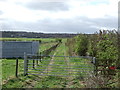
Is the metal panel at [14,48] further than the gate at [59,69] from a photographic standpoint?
Yes

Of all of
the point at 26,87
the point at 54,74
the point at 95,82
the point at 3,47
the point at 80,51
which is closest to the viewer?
the point at 95,82

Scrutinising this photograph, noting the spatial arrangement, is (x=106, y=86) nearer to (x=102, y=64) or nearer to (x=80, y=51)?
(x=102, y=64)

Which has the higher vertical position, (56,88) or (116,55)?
(116,55)

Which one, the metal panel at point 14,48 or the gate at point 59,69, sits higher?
the metal panel at point 14,48

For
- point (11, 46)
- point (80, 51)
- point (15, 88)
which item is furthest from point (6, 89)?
point (11, 46)

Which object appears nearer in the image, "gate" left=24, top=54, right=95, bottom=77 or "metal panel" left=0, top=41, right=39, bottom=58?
"gate" left=24, top=54, right=95, bottom=77

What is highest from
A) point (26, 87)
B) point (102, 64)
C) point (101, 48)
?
point (101, 48)

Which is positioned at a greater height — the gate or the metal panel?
the metal panel

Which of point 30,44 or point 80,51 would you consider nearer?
point 80,51

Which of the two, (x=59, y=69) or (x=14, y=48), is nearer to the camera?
(x=59, y=69)

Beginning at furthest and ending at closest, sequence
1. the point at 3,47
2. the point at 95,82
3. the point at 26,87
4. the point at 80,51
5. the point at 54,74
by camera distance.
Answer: the point at 3,47 → the point at 80,51 → the point at 54,74 → the point at 26,87 → the point at 95,82

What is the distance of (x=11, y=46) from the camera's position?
27.0 metres

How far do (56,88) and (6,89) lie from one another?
198 centimetres

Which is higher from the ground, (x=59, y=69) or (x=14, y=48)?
(x=14, y=48)
